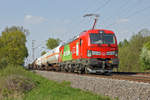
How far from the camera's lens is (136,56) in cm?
4719

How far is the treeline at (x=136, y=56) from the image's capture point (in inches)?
1689

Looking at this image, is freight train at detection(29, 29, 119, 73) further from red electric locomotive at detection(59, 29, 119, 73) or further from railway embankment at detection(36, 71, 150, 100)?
→ railway embankment at detection(36, 71, 150, 100)

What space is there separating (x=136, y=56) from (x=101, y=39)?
33.3 metres

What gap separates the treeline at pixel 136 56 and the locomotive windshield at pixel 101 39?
2717 cm

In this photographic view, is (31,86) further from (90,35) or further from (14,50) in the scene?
(14,50)

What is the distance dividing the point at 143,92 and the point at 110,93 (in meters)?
2.25

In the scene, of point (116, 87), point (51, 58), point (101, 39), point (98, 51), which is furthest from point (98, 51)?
point (51, 58)

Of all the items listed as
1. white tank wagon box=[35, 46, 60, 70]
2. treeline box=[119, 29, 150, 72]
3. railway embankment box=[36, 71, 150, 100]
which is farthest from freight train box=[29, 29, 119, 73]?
treeline box=[119, 29, 150, 72]

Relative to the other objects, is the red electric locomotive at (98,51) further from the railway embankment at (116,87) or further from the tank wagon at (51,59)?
the tank wagon at (51,59)

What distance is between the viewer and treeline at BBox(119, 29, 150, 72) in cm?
4291

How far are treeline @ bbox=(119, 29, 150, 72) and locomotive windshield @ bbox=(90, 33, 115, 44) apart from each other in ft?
89.1

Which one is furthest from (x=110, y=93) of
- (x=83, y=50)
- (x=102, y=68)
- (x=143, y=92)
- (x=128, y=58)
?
(x=128, y=58)

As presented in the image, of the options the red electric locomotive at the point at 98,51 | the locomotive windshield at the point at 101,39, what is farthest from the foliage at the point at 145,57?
the red electric locomotive at the point at 98,51

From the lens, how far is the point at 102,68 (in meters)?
15.1
